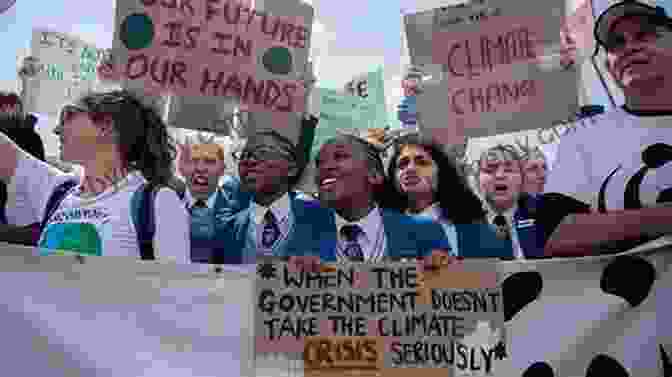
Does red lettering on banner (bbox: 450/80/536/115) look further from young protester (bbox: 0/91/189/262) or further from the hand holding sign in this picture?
the hand holding sign

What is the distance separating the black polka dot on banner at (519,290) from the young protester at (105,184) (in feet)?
3.83

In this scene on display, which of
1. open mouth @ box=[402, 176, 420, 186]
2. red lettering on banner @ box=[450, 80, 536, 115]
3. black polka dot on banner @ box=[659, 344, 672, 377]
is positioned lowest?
black polka dot on banner @ box=[659, 344, 672, 377]

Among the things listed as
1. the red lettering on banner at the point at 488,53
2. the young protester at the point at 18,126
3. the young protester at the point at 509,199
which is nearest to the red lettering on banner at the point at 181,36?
the young protester at the point at 18,126

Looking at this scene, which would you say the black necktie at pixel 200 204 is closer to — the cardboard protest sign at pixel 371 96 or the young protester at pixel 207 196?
the young protester at pixel 207 196

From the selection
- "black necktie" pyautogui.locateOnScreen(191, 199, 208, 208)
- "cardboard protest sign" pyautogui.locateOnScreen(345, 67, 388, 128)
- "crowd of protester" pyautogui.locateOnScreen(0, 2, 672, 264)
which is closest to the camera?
"crowd of protester" pyautogui.locateOnScreen(0, 2, 672, 264)

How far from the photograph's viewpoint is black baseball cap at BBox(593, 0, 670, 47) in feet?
9.05

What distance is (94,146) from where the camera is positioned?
110 inches

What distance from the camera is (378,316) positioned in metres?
2.26

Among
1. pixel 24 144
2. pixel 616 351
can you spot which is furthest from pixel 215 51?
pixel 616 351

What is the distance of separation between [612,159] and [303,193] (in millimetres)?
1522

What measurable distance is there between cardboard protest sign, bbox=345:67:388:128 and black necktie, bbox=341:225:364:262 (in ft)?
4.62

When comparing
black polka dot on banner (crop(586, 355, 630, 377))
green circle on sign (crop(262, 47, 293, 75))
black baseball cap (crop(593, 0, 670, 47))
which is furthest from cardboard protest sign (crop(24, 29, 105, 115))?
black polka dot on banner (crop(586, 355, 630, 377))

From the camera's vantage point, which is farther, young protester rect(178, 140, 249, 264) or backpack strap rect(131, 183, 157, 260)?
young protester rect(178, 140, 249, 264)

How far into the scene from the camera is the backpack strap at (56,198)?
282 centimetres
